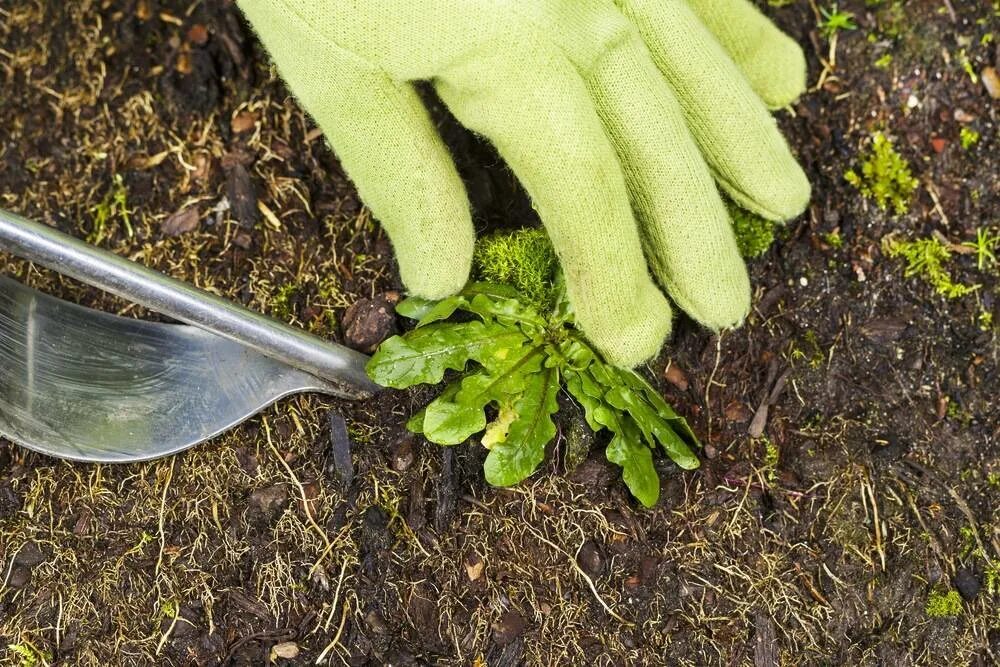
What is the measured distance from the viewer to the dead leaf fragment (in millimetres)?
2166

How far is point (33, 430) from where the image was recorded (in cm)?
192

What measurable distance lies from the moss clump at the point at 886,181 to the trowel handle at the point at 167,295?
51.4 inches

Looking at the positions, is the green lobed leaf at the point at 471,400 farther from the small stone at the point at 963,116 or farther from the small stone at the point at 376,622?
the small stone at the point at 963,116

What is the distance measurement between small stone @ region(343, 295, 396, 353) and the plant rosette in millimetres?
88

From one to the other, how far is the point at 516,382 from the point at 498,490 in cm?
25

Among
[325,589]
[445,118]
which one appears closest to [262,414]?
[325,589]

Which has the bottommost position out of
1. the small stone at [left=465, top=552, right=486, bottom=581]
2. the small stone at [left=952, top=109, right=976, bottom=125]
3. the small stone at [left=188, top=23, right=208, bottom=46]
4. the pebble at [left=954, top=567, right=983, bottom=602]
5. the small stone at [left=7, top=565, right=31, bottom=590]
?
the small stone at [left=7, top=565, right=31, bottom=590]

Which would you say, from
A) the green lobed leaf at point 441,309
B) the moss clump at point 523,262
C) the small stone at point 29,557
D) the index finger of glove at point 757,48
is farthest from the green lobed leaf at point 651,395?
the small stone at point 29,557

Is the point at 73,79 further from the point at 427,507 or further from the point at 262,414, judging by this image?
the point at 427,507

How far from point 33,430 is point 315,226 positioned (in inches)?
29.5

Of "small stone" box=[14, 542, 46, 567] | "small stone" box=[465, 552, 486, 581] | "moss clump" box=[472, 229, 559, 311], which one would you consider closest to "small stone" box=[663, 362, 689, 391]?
"moss clump" box=[472, 229, 559, 311]

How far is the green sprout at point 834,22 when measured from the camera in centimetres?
230

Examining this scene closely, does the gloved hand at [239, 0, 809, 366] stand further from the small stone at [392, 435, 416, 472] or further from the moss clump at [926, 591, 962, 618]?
the moss clump at [926, 591, 962, 618]

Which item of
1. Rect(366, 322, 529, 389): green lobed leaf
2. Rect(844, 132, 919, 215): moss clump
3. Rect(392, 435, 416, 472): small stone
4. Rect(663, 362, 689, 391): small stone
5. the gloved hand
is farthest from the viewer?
Rect(844, 132, 919, 215): moss clump
